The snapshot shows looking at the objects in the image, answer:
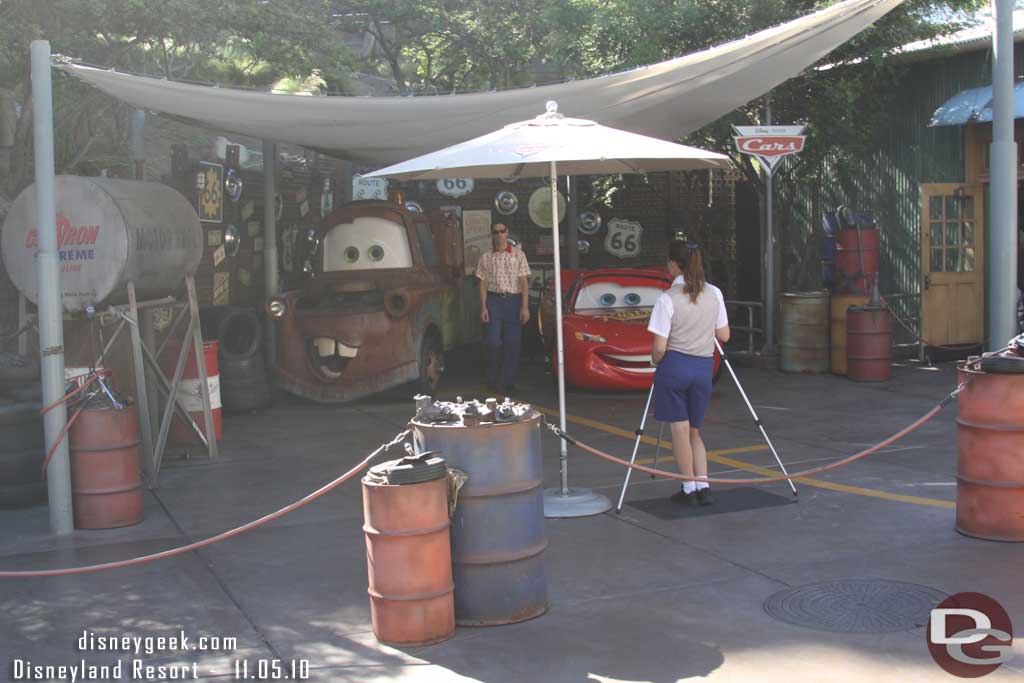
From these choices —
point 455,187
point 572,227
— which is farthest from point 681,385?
point 455,187

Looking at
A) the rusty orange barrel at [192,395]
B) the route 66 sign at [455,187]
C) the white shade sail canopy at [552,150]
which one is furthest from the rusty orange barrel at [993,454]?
the route 66 sign at [455,187]

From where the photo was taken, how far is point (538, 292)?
57.4 ft

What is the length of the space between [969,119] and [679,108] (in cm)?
550

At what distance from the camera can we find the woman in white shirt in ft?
24.6

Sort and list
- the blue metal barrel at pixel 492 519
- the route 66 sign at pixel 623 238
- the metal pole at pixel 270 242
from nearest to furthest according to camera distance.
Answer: the blue metal barrel at pixel 492 519
the metal pole at pixel 270 242
the route 66 sign at pixel 623 238

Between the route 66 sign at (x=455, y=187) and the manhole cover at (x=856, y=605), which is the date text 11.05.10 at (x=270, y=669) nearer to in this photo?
the manhole cover at (x=856, y=605)

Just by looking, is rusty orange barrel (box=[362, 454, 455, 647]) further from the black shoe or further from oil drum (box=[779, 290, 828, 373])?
oil drum (box=[779, 290, 828, 373])

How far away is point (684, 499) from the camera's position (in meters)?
7.92

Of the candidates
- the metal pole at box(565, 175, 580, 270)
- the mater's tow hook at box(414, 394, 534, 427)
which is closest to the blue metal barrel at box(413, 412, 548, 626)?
the mater's tow hook at box(414, 394, 534, 427)

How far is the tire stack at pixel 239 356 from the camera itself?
40.0 ft

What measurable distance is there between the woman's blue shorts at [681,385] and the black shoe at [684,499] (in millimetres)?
556

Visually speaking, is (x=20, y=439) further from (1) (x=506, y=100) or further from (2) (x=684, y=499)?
(1) (x=506, y=100)

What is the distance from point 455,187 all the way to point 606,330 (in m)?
6.16

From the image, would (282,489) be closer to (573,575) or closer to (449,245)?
(573,575)
